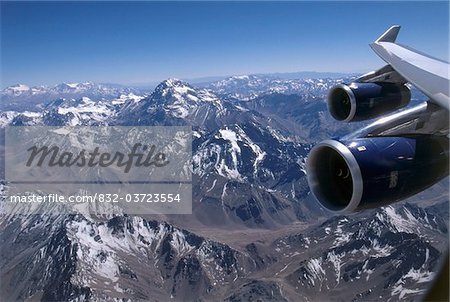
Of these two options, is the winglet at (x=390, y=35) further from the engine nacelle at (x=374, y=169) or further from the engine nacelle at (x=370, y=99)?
the engine nacelle at (x=374, y=169)

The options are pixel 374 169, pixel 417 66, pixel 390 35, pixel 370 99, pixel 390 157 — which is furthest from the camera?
pixel 390 35

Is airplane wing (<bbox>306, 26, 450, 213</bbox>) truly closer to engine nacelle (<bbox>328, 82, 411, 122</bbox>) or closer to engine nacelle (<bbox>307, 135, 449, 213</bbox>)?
engine nacelle (<bbox>307, 135, 449, 213</bbox>)

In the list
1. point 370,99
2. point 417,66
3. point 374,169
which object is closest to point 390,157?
point 374,169

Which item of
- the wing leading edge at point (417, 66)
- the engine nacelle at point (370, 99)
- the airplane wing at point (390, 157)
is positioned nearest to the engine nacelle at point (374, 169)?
the airplane wing at point (390, 157)

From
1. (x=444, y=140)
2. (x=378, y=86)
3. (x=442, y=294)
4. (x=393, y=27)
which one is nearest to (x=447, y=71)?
(x=444, y=140)

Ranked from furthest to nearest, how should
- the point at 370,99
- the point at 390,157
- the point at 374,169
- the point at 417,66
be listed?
1. the point at 370,99
2. the point at 417,66
3. the point at 390,157
4. the point at 374,169

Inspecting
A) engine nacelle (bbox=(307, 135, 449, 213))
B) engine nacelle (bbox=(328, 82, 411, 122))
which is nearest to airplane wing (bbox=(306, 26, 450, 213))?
engine nacelle (bbox=(307, 135, 449, 213))

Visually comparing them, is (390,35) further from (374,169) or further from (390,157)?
(374,169)
